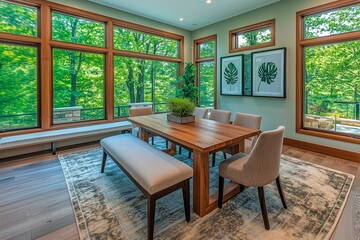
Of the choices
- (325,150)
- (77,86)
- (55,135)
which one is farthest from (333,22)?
(55,135)

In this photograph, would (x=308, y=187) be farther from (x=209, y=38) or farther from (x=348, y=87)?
(x=209, y=38)

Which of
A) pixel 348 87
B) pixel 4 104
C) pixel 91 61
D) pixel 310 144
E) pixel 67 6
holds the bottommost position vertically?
pixel 310 144

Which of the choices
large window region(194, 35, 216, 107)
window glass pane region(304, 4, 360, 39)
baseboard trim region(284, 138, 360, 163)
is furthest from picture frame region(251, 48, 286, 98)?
large window region(194, 35, 216, 107)

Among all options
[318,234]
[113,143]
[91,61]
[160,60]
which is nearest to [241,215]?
[318,234]

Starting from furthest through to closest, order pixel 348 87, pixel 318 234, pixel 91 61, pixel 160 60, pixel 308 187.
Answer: pixel 160 60, pixel 91 61, pixel 348 87, pixel 308 187, pixel 318 234

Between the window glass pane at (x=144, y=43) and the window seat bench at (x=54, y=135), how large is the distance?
202 cm

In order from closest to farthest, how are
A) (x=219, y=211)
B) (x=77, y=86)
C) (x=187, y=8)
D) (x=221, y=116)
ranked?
(x=219, y=211)
(x=221, y=116)
(x=77, y=86)
(x=187, y=8)

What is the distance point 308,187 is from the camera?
249 centimetres

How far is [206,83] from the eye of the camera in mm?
6207

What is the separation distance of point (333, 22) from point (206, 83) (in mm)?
3372

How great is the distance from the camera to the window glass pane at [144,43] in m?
4.87

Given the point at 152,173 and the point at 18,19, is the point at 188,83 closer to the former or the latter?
the point at 18,19

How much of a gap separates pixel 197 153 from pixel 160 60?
14.2ft

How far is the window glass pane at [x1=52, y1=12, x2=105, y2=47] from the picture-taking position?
3.98 metres
